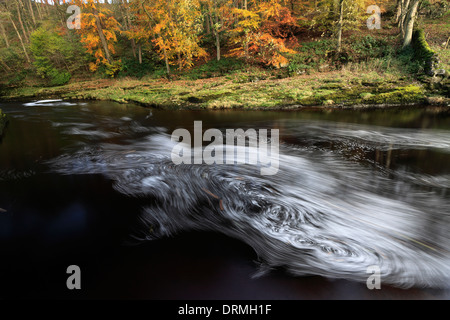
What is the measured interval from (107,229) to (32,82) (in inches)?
1151

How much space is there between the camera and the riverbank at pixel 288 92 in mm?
11336

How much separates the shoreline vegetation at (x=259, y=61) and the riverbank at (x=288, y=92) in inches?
2.1

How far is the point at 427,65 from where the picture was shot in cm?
1191

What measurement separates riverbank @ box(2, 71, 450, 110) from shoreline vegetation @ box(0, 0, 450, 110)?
0.17 ft

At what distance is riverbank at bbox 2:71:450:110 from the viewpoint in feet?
37.2

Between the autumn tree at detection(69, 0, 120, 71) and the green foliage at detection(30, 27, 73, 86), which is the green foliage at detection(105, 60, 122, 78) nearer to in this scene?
the autumn tree at detection(69, 0, 120, 71)

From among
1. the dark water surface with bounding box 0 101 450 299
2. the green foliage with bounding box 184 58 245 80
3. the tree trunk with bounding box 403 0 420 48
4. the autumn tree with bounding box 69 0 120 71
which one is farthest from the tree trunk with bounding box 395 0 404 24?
the autumn tree with bounding box 69 0 120 71

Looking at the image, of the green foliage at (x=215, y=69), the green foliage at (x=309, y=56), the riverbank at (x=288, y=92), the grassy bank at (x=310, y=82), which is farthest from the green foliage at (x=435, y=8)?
the green foliage at (x=215, y=69)

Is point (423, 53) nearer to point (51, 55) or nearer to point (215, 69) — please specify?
point (215, 69)

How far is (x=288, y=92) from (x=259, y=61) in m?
6.24

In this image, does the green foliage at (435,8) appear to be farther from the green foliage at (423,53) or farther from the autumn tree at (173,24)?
the autumn tree at (173,24)

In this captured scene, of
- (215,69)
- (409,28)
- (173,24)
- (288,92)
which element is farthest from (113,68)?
(409,28)
